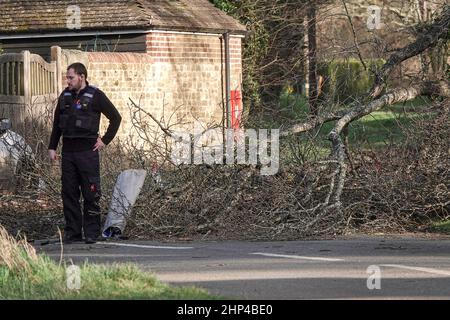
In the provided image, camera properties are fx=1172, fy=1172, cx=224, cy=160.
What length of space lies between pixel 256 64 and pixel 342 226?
19284mm

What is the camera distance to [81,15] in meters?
27.9

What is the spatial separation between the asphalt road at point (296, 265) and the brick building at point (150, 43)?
41.7 feet

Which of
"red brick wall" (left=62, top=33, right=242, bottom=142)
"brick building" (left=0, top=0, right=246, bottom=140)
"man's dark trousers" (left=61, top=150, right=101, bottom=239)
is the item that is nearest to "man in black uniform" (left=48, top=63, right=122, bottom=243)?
"man's dark trousers" (left=61, top=150, right=101, bottom=239)

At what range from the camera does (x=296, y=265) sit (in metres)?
10.9

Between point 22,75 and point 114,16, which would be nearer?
point 22,75

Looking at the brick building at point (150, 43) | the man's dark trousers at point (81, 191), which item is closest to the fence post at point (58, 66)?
the brick building at point (150, 43)

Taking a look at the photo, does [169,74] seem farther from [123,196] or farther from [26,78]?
[123,196]

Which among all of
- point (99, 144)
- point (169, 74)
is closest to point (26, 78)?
point (169, 74)

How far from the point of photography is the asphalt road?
9242 millimetres

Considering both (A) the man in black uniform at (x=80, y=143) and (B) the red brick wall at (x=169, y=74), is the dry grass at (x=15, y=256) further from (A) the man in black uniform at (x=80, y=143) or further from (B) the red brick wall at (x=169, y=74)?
(B) the red brick wall at (x=169, y=74)

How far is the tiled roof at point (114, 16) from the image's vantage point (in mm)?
27234

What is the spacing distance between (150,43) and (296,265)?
16800 millimetres
